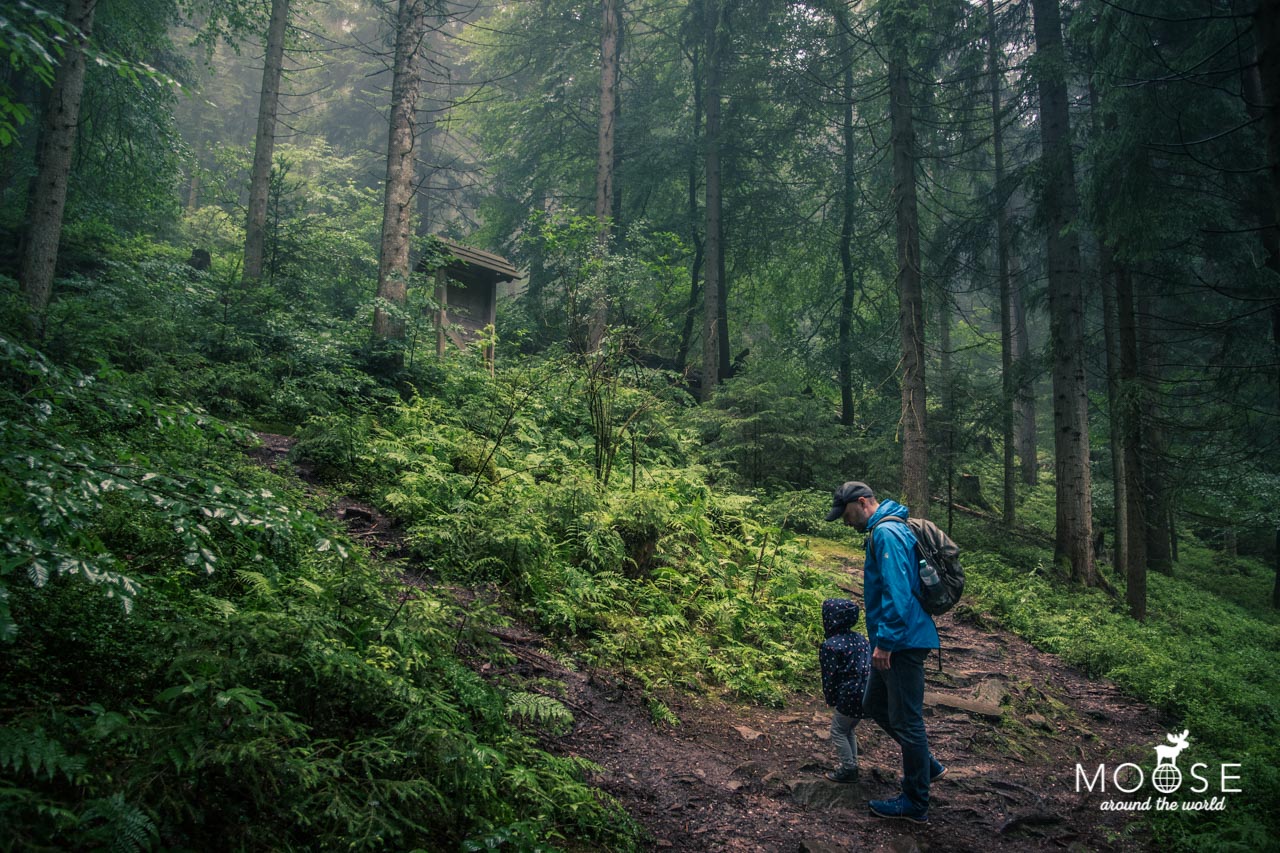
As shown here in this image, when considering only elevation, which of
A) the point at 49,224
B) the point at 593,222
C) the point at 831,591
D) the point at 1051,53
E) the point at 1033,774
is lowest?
the point at 1033,774

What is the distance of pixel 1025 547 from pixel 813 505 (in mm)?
6277

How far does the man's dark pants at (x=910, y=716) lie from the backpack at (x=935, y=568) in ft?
1.19

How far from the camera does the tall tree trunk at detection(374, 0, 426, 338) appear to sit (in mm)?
12039

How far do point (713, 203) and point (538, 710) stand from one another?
18.5 meters

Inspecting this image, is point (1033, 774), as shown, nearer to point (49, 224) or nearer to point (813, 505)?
point (813, 505)

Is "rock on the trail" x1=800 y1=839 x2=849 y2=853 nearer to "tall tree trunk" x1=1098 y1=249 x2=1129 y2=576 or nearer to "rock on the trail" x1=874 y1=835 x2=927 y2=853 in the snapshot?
"rock on the trail" x1=874 y1=835 x2=927 y2=853

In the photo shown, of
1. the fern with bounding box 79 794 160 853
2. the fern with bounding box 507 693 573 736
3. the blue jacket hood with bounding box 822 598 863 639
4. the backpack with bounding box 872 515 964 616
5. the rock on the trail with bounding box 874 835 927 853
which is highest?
the backpack with bounding box 872 515 964 616

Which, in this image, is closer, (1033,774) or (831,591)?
(1033,774)

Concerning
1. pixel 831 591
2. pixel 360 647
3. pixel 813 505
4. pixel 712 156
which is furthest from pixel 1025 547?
pixel 360 647

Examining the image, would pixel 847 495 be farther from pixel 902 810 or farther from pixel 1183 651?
pixel 1183 651

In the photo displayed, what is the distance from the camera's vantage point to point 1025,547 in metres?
15.4

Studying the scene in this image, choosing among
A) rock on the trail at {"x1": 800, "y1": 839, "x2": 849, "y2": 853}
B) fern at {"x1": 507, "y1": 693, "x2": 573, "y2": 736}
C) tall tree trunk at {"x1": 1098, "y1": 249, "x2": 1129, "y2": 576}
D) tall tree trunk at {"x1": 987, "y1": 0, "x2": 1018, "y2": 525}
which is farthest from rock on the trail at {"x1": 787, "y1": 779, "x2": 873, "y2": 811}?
tall tree trunk at {"x1": 987, "y1": 0, "x2": 1018, "y2": 525}

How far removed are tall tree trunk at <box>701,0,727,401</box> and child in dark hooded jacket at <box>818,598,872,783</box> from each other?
45.1 feet

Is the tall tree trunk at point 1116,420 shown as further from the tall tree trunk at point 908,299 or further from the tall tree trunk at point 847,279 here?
the tall tree trunk at point 847,279
